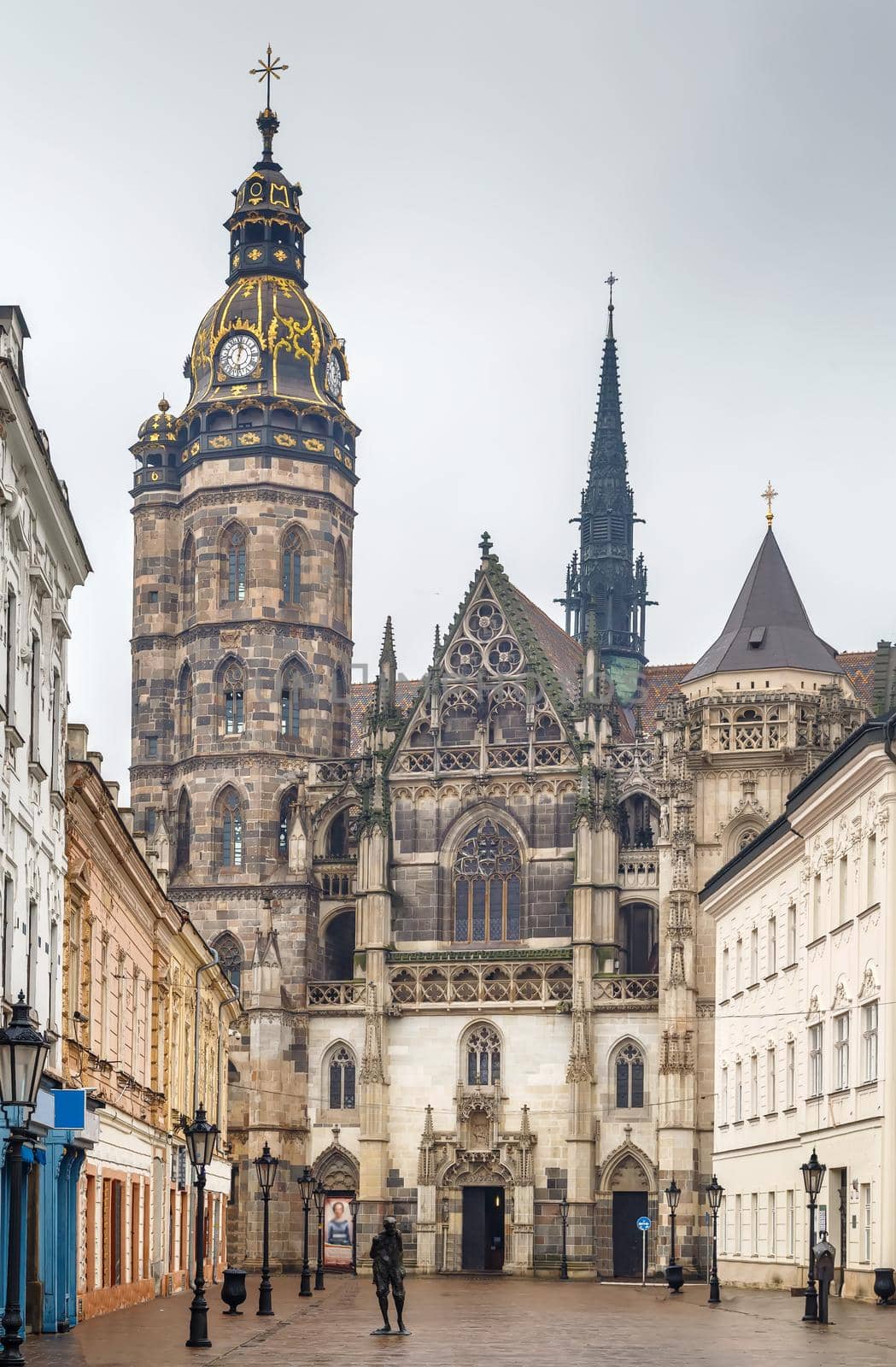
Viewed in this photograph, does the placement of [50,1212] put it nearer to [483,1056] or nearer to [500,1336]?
[500,1336]

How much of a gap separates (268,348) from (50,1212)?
6692 cm

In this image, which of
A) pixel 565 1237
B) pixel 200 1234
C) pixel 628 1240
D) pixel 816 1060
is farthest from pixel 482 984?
pixel 200 1234

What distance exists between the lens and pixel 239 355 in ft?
326

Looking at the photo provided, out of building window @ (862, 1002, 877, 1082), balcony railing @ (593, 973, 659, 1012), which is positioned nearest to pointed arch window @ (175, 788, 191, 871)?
balcony railing @ (593, 973, 659, 1012)

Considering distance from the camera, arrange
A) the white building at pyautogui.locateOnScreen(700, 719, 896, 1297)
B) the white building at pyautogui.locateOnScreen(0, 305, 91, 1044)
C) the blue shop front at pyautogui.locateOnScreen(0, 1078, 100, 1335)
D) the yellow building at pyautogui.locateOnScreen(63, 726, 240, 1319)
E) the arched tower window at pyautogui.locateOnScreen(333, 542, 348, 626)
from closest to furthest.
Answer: the white building at pyautogui.locateOnScreen(0, 305, 91, 1044)
the blue shop front at pyautogui.locateOnScreen(0, 1078, 100, 1335)
the yellow building at pyautogui.locateOnScreen(63, 726, 240, 1319)
the white building at pyautogui.locateOnScreen(700, 719, 896, 1297)
the arched tower window at pyautogui.locateOnScreen(333, 542, 348, 626)

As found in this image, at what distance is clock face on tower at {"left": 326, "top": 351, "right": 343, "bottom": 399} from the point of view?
101 meters

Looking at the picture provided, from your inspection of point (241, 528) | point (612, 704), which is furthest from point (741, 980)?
point (241, 528)

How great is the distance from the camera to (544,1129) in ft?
291

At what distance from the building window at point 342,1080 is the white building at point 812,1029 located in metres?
24.5

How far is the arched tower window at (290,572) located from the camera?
322ft

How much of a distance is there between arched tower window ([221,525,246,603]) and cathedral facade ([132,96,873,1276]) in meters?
0.13

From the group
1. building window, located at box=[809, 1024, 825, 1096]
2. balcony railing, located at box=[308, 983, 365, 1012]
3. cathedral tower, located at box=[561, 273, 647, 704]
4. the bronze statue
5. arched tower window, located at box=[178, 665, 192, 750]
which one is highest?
cathedral tower, located at box=[561, 273, 647, 704]

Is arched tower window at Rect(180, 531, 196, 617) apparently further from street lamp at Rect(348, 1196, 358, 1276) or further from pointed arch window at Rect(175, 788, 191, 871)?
street lamp at Rect(348, 1196, 358, 1276)

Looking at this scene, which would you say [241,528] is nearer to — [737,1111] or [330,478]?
[330,478]
